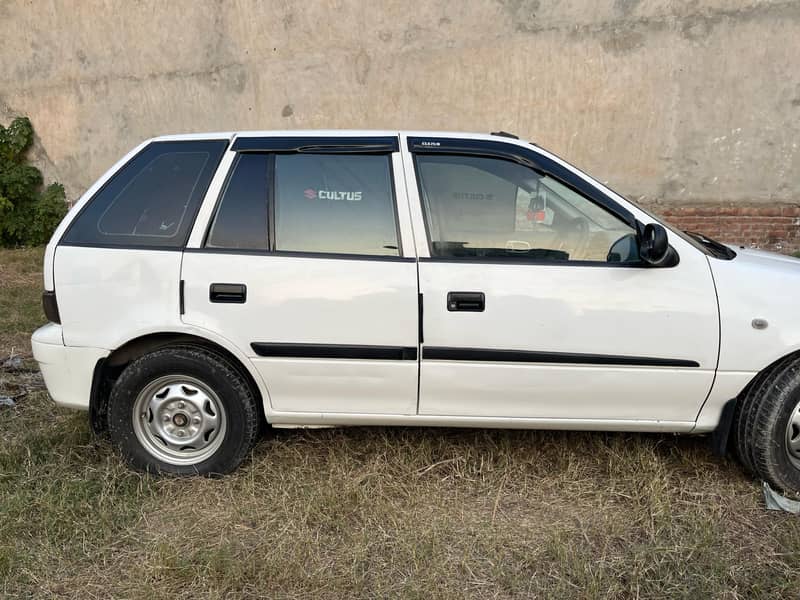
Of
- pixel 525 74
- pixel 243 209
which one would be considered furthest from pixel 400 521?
pixel 525 74

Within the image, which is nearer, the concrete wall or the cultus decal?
the cultus decal

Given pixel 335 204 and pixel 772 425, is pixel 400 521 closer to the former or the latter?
pixel 335 204

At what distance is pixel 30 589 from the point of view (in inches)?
92.3

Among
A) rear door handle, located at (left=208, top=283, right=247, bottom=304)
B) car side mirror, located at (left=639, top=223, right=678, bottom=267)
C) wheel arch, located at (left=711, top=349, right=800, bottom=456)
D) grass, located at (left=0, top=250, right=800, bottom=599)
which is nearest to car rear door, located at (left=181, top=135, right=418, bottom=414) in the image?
rear door handle, located at (left=208, top=283, right=247, bottom=304)

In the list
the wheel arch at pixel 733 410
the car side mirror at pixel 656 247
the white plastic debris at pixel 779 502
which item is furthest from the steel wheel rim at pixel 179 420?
the white plastic debris at pixel 779 502

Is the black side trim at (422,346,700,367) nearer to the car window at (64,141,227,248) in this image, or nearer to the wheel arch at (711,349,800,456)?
the wheel arch at (711,349,800,456)

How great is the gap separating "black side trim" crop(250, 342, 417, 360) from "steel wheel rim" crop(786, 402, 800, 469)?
5.93 ft

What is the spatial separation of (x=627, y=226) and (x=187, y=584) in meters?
2.49

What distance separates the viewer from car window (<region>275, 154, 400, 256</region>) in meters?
2.95

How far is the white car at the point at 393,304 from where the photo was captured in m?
2.82

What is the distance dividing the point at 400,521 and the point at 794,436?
6.35 feet

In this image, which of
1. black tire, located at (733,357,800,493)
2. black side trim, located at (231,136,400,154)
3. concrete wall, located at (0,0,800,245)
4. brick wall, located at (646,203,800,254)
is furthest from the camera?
brick wall, located at (646,203,800,254)

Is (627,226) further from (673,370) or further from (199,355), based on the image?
(199,355)

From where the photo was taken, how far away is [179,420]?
121 inches
